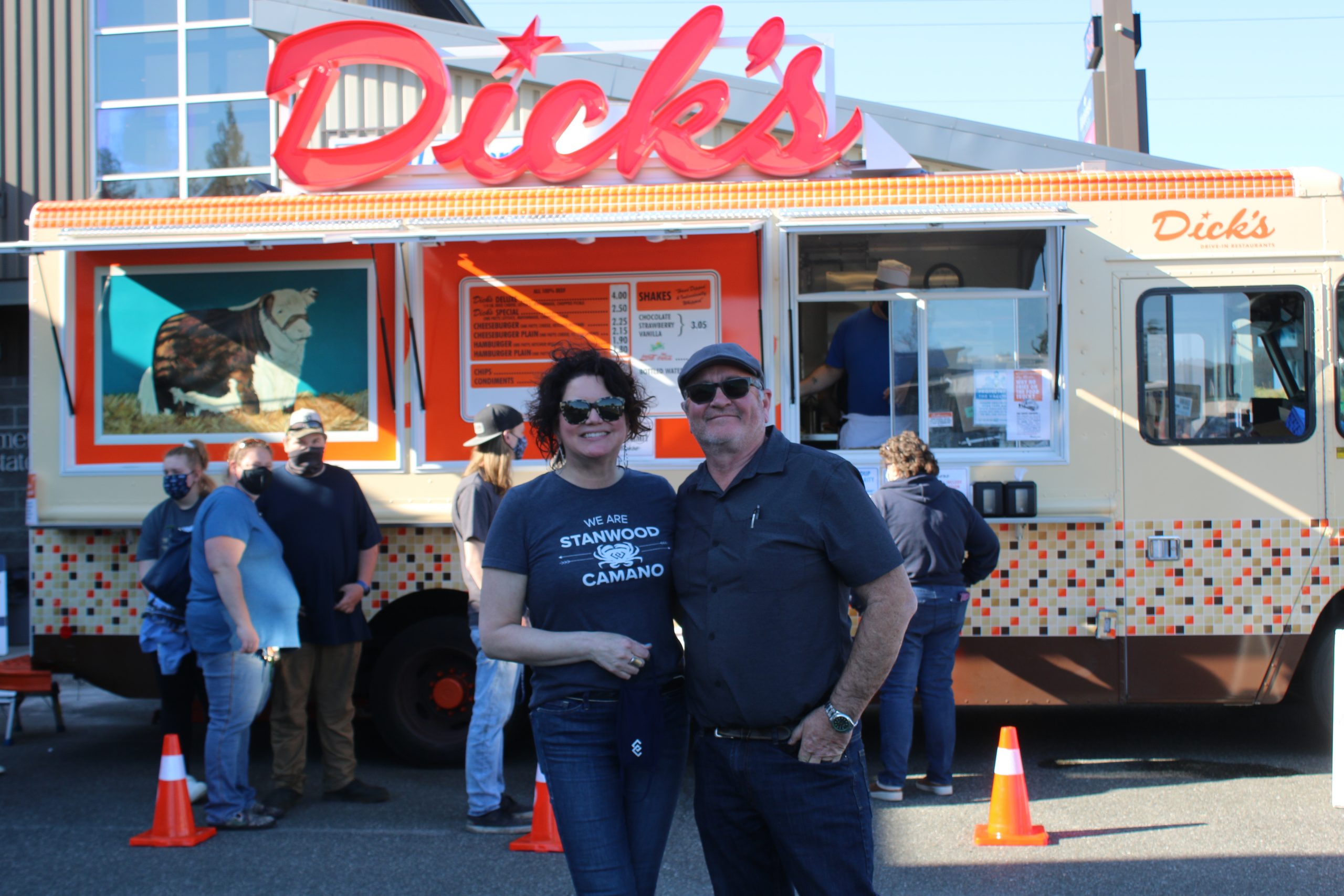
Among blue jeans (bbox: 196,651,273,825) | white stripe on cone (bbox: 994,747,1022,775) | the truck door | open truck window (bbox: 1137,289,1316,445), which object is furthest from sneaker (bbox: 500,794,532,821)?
open truck window (bbox: 1137,289,1316,445)

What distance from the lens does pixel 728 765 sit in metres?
2.68

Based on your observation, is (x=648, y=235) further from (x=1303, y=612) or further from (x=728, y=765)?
(x=1303, y=612)

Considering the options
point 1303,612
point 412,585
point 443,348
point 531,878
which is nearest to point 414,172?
point 443,348

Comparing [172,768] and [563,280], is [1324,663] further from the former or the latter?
[172,768]

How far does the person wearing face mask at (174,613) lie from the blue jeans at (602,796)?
10.6 ft

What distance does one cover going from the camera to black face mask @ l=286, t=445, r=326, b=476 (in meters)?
5.22

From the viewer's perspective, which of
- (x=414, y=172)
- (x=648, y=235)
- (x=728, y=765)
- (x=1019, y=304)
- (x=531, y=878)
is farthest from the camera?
(x=414, y=172)

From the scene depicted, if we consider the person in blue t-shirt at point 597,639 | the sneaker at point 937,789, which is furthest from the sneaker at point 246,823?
the sneaker at point 937,789

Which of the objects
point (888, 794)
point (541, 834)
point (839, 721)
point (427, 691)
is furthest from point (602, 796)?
point (427, 691)

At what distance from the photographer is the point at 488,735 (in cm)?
494

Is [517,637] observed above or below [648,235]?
below

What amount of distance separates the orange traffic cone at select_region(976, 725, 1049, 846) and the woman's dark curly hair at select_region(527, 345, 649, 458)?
2.50 m

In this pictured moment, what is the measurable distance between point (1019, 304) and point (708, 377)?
140 inches

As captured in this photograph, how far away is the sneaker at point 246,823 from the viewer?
500 cm
